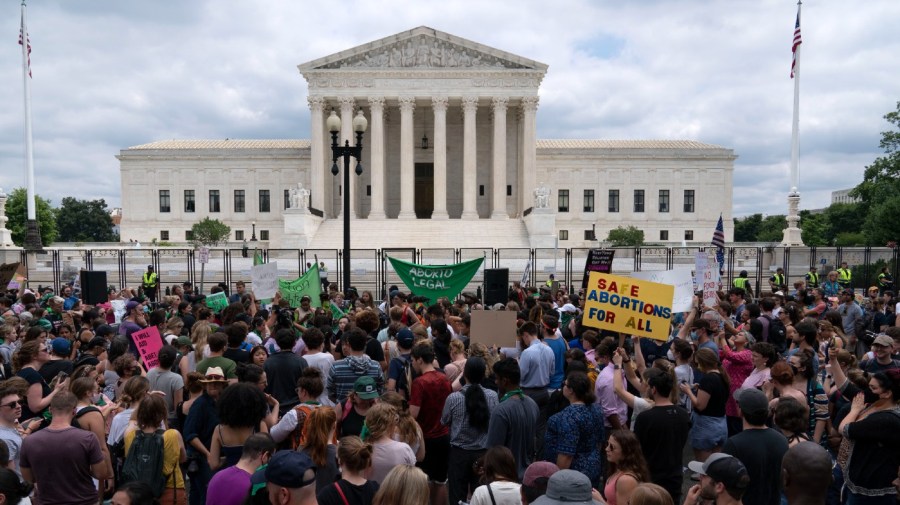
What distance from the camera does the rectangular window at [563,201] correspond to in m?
63.5

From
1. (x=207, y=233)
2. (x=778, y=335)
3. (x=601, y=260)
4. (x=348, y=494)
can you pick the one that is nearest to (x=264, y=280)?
(x=601, y=260)

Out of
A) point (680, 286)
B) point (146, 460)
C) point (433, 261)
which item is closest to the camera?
point (146, 460)

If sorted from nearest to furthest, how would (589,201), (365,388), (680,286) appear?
1. (365,388)
2. (680,286)
3. (589,201)

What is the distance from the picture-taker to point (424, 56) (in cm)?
5428

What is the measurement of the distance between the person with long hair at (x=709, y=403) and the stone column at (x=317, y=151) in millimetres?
49826

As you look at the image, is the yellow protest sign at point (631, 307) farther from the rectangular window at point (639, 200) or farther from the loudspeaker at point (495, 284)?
the rectangular window at point (639, 200)

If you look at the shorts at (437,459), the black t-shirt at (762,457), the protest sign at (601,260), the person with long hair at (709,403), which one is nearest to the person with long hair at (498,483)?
the black t-shirt at (762,457)

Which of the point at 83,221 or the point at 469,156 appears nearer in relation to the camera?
the point at 469,156

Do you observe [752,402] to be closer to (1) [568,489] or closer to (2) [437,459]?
(1) [568,489]

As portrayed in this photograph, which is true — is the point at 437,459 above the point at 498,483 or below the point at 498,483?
below

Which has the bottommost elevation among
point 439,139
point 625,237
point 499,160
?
point 625,237

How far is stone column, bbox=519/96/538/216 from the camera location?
54531 millimetres

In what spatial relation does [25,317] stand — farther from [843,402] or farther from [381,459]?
[843,402]

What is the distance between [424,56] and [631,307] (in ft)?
161
